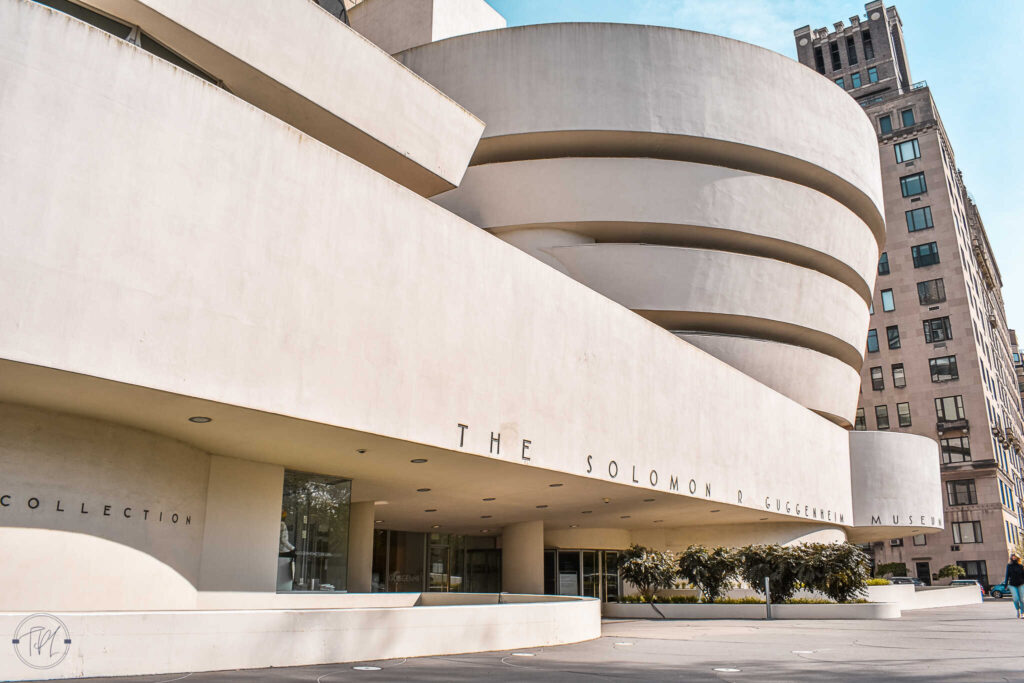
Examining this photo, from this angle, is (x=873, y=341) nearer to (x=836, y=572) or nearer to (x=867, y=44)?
(x=867, y=44)

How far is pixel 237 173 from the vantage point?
11.8 metres

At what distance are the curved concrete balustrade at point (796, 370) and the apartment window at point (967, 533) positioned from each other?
30504 mm

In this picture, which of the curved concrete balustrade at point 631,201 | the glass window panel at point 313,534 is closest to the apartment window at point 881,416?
the curved concrete balustrade at point 631,201

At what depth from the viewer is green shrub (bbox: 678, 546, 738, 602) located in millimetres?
26797

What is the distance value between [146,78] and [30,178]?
90.0 inches

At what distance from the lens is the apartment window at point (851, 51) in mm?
80000

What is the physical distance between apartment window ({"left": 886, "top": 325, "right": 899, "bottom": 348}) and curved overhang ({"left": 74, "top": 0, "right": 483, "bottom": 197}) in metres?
55.5

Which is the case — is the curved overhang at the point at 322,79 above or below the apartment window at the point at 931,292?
below

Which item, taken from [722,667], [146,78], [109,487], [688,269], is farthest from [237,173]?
[688,269]

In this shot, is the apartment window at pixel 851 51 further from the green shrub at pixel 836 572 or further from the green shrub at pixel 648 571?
the green shrub at pixel 648 571

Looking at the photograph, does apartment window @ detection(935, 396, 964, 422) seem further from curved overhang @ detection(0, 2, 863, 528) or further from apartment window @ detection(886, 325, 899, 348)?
curved overhang @ detection(0, 2, 863, 528)

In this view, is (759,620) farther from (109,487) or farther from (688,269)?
(109,487)

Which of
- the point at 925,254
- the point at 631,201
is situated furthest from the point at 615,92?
the point at 925,254

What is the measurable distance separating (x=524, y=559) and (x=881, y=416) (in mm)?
46499
